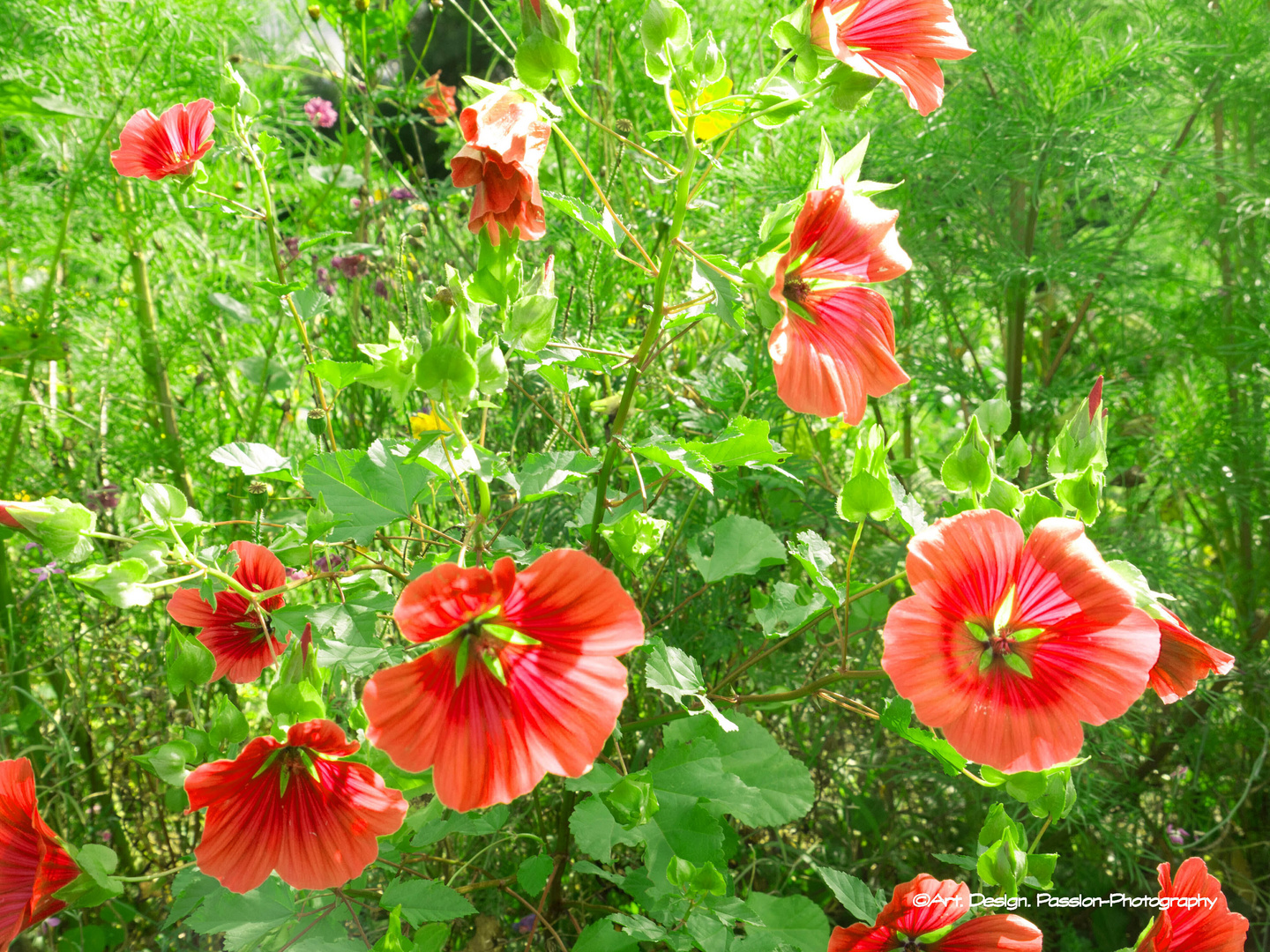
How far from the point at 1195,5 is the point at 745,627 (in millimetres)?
1145

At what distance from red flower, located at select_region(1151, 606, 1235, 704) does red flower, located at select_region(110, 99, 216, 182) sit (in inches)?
30.2

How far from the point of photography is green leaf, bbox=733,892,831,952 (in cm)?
62

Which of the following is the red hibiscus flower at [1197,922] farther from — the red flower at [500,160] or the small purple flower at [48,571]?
the small purple flower at [48,571]

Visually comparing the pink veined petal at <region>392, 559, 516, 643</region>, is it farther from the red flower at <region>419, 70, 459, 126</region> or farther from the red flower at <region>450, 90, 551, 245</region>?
the red flower at <region>419, 70, 459, 126</region>

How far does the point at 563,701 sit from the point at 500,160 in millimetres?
303

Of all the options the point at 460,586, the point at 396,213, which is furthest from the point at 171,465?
the point at 460,586

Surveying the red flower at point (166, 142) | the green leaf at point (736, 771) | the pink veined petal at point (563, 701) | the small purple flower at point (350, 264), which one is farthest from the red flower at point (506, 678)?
the small purple flower at point (350, 264)

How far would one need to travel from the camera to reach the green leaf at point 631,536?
0.56 metres

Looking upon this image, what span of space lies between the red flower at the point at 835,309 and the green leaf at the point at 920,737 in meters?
0.19

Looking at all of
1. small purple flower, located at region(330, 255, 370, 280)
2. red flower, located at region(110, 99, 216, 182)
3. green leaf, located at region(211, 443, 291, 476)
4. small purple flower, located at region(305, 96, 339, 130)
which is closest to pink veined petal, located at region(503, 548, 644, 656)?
green leaf, located at region(211, 443, 291, 476)

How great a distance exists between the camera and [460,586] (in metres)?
0.40

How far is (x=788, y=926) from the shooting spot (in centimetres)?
67

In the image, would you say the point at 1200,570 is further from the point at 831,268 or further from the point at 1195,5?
the point at 831,268

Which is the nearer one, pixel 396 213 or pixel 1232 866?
pixel 1232 866
